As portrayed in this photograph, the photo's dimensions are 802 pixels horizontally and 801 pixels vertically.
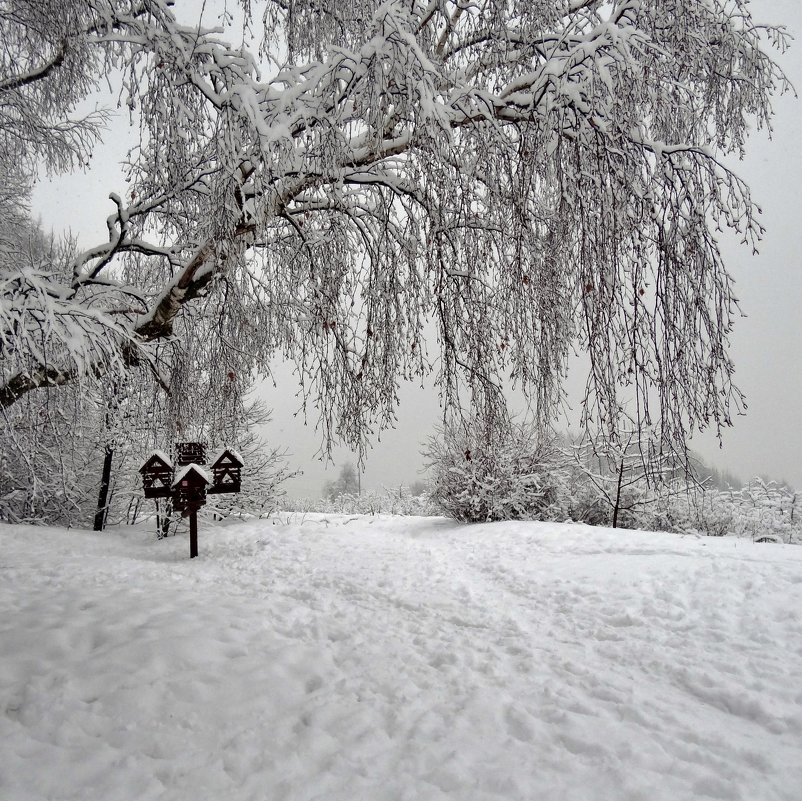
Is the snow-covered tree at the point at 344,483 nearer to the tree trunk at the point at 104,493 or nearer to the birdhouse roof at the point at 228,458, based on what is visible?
the tree trunk at the point at 104,493

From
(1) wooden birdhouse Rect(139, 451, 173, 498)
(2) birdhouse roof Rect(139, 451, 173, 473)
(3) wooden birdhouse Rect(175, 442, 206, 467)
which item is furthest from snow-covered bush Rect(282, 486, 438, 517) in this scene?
(2) birdhouse roof Rect(139, 451, 173, 473)

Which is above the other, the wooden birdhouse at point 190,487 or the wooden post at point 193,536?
the wooden birdhouse at point 190,487

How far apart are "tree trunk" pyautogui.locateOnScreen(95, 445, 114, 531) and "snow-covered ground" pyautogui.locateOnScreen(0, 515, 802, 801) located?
6.58 m

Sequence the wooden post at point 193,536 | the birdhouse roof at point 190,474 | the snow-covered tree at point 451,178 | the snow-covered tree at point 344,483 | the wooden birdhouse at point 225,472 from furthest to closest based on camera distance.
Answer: the snow-covered tree at point 344,483, the wooden birdhouse at point 225,472, the wooden post at point 193,536, the birdhouse roof at point 190,474, the snow-covered tree at point 451,178

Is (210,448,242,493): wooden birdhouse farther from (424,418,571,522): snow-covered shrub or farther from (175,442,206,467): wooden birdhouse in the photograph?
(424,418,571,522): snow-covered shrub

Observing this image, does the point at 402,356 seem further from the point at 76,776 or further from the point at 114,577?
the point at 114,577

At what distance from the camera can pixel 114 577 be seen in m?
5.95

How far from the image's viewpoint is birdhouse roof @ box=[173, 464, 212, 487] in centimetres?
833

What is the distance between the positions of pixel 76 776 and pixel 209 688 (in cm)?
81

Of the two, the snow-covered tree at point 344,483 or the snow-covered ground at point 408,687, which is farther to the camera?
the snow-covered tree at point 344,483

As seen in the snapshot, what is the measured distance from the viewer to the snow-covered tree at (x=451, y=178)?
2.20 metres

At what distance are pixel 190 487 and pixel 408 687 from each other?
629cm

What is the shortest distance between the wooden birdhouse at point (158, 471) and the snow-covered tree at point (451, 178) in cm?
522

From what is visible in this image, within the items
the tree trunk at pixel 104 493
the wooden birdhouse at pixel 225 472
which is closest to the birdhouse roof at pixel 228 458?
the wooden birdhouse at pixel 225 472
